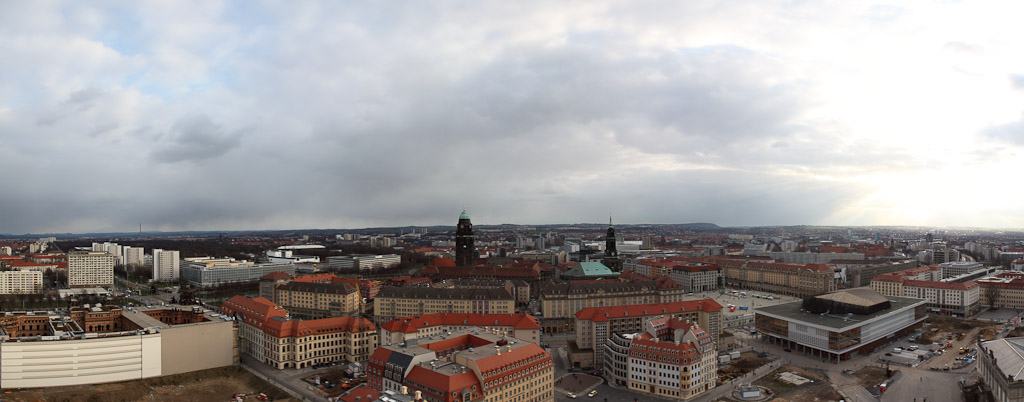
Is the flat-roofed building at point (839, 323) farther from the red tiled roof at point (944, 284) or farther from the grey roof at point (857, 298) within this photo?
the red tiled roof at point (944, 284)

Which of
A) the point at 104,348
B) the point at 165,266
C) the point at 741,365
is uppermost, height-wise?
the point at 165,266

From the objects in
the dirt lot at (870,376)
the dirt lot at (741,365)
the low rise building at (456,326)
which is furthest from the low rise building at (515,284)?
the dirt lot at (870,376)

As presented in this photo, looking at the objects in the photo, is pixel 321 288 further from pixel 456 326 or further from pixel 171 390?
pixel 171 390

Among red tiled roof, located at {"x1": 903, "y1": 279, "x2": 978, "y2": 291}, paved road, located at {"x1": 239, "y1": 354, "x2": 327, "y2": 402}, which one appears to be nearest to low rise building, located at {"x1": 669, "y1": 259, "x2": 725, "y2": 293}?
red tiled roof, located at {"x1": 903, "y1": 279, "x2": 978, "y2": 291}

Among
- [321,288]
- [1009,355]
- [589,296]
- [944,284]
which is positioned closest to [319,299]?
[321,288]

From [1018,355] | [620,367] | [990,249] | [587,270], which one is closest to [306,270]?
[587,270]

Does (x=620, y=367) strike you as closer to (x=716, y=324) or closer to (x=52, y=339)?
(x=716, y=324)
